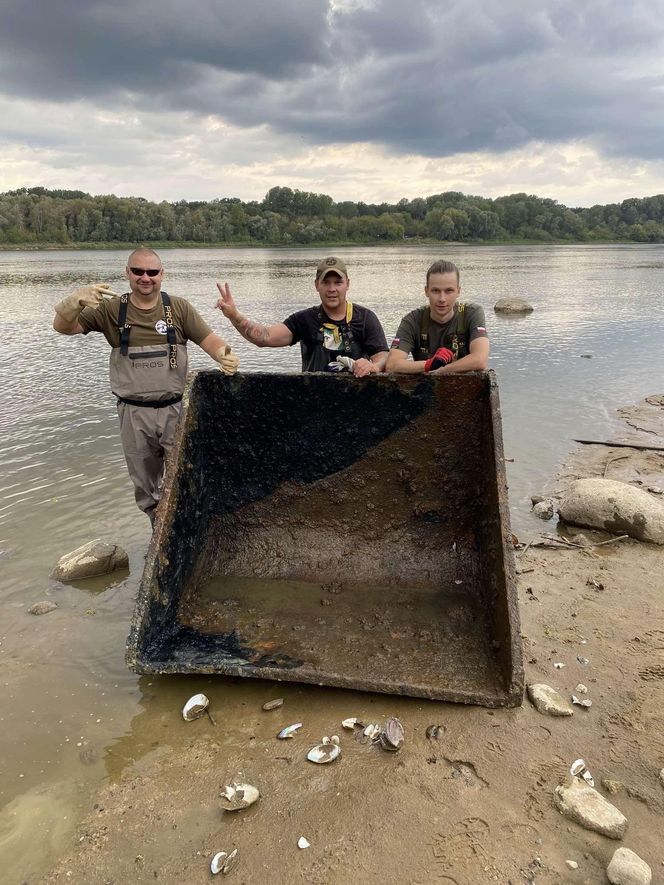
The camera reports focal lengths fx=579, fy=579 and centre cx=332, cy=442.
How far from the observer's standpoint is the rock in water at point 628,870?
200 cm

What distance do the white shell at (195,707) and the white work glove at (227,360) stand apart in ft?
6.70

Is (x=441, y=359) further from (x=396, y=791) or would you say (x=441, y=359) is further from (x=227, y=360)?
(x=396, y=791)

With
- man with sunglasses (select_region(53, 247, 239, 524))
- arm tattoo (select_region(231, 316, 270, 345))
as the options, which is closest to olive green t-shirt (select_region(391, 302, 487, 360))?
arm tattoo (select_region(231, 316, 270, 345))

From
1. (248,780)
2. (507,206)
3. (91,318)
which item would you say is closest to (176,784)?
(248,780)

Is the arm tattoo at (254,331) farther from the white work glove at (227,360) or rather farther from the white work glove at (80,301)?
the white work glove at (80,301)

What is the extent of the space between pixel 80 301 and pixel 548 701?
3.58 metres

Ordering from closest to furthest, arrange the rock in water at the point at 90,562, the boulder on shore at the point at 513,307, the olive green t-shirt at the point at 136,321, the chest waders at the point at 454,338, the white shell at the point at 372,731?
the white shell at the point at 372,731, the olive green t-shirt at the point at 136,321, the chest waders at the point at 454,338, the rock in water at the point at 90,562, the boulder on shore at the point at 513,307

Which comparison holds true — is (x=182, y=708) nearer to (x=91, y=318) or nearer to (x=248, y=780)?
(x=248, y=780)

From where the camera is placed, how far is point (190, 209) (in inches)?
3903

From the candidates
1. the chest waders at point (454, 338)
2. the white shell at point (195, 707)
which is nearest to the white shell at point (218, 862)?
the white shell at point (195, 707)

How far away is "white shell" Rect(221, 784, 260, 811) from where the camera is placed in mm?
2398

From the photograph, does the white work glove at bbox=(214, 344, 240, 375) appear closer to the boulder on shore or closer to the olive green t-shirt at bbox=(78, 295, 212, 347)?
the olive green t-shirt at bbox=(78, 295, 212, 347)

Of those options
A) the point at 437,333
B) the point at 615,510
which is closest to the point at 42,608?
the point at 437,333

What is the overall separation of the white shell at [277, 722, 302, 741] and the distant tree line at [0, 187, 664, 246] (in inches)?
3615
